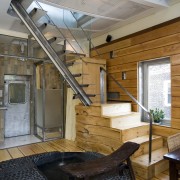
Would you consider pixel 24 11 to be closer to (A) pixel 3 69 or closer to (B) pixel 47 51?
(B) pixel 47 51

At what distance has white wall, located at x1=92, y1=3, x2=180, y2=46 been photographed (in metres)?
3.47

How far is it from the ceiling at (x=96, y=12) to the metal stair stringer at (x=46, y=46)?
24 cm

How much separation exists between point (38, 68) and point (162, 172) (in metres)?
4.01

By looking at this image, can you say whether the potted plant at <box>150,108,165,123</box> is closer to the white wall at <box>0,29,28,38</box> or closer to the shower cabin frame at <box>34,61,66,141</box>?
the shower cabin frame at <box>34,61,66,141</box>

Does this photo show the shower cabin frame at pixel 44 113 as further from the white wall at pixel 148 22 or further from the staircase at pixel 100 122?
the white wall at pixel 148 22

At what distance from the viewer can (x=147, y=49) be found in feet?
12.8

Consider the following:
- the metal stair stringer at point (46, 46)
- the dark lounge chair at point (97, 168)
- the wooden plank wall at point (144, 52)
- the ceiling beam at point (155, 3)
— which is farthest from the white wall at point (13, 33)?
the dark lounge chair at point (97, 168)

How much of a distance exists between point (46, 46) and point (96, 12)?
122 cm

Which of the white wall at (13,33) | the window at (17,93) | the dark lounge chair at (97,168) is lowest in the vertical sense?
the dark lounge chair at (97,168)

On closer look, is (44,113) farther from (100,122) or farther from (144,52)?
(144,52)

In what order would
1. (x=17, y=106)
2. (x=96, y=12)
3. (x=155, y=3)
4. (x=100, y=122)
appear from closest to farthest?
(x=155, y=3) → (x=100, y=122) → (x=96, y=12) → (x=17, y=106)

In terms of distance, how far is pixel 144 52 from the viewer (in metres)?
3.97

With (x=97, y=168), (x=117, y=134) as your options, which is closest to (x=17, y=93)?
(x=117, y=134)

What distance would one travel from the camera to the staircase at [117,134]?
289 centimetres
